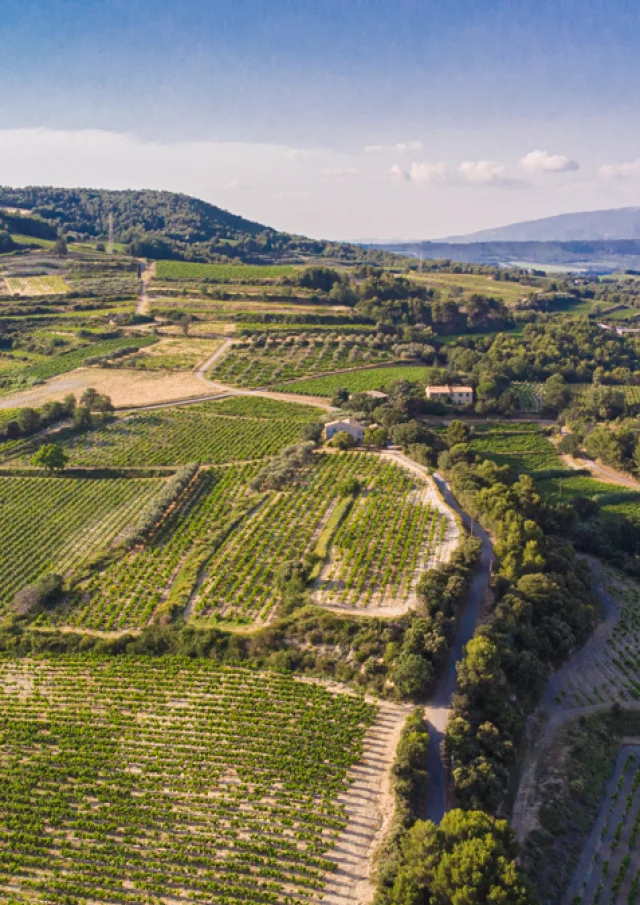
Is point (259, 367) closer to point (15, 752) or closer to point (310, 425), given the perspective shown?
point (310, 425)

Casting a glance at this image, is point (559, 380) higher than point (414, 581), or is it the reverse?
point (559, 380)

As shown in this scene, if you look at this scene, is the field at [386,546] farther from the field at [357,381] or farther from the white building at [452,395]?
the field at [357,381]

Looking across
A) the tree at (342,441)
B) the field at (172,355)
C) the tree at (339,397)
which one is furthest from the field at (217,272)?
the tree at (342,441)

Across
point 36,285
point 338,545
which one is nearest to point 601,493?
point 338,545

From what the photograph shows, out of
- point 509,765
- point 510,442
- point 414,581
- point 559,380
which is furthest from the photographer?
point 559,380

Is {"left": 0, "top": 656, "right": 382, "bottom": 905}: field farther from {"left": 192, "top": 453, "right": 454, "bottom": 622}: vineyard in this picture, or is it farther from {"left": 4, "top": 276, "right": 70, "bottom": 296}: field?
{"left": 4, "top": 276, "right": 70, "bottom": 296}: field

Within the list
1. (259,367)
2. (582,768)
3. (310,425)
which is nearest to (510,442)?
(310,425)
